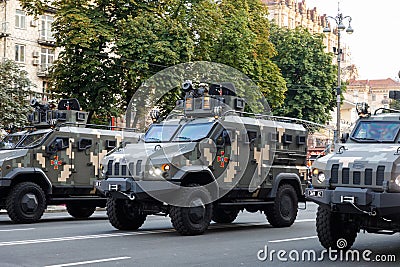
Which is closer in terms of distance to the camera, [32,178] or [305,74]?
[32,178]

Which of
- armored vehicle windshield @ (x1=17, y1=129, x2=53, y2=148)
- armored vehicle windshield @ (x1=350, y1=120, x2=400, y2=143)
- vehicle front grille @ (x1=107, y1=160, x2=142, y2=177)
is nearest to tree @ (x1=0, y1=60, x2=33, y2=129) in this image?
armored vehicle windshield @ (x1=17, y1=129, x2=53, y2=148)

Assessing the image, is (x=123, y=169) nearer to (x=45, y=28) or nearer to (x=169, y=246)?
(x=169, y=246)

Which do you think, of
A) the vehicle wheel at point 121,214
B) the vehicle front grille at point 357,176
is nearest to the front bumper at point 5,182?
the vehicle wheel at point 121,214

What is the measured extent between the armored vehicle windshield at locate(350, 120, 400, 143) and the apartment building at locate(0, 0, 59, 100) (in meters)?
33.7

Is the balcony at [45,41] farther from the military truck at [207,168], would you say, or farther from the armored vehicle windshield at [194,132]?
the armored vehicle windshield at [194,132]

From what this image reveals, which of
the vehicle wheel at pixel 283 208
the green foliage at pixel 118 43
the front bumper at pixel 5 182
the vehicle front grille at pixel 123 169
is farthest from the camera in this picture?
the green foliage at pixel 118 43

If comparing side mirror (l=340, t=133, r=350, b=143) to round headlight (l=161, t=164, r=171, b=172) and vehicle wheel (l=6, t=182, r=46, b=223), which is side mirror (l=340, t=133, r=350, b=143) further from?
vehicle wheel (l=6, t=182, r=46, b=223)

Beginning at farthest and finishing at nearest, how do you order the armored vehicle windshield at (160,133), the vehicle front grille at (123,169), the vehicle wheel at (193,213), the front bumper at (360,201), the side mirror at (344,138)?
1. the armored vehicle windshield at (160,133)
2. the vehicle front grille at (123,169)
3. the vehicle wheel at (193,213)
4. the side mirror at (344,138)
5. the front bumper at (360,201)

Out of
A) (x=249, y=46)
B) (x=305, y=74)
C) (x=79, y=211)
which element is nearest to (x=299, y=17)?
(x=305, y=74)

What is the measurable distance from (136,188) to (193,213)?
129 cm

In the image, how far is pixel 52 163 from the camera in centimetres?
1897

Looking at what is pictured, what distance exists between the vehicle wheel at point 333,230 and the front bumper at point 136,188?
3574mm

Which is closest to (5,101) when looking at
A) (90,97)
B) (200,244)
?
(90,97)

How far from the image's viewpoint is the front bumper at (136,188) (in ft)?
46.8
